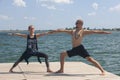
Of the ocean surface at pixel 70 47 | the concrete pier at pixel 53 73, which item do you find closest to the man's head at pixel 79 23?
the concrete pier at pixel 53 73

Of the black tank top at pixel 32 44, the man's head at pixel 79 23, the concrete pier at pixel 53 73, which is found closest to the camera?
the concrete pier at pixel 53 73

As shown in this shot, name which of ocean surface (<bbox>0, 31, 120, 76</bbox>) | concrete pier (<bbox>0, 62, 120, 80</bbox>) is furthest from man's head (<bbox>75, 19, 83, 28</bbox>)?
ocean surface (<bbox>0, 31, 120, 76</bbox>)

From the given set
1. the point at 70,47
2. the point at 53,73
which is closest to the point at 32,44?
the point at 53,73

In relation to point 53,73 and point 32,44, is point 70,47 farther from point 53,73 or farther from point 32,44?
point 53,73

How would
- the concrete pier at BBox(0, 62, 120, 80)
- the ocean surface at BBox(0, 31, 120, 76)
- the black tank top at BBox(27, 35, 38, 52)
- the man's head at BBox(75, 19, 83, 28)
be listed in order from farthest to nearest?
1. the ocean surface at BBox(0, 31, 120, 76)
2. the black tank top at BBox(27, 35, 38, 52)
3. the man's head at BBox(75, 19, 83, 28)
4. the concrete pier at BBox(0, 62, 120, 80)

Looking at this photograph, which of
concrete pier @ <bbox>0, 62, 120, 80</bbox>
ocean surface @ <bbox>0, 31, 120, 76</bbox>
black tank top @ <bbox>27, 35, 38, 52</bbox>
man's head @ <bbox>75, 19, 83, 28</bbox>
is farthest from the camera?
ocean surface @ <bbox>0, 31, 120, 76</bbox>

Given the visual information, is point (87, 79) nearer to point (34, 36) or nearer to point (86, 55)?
point (86, 55)

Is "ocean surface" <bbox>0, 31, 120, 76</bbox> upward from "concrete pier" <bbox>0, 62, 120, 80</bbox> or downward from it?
downward

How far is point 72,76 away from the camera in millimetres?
12469

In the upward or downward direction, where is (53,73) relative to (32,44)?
downward

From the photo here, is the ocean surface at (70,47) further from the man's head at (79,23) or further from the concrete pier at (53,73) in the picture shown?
the man's head at (79,23)

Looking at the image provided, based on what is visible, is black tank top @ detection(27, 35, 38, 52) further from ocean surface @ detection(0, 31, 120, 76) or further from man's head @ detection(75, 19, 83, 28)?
man's head @ detection(75, 19, 83, 28)

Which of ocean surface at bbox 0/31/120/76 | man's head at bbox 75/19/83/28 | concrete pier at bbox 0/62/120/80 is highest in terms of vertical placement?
man's head at bbox 75/19/83/28

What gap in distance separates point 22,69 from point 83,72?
2.31 metres
